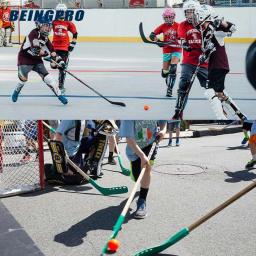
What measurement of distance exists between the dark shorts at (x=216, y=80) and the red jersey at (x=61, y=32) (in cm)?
80

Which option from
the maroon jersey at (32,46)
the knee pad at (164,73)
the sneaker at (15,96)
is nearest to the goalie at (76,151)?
the sneaker at (15,96)

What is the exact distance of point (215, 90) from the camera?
254cm

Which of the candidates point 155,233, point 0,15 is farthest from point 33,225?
point 0,15

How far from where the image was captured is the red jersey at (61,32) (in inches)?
95.8

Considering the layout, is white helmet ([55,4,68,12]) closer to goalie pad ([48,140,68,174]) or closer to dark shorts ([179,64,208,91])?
dark shorts ([179,64,208,91])

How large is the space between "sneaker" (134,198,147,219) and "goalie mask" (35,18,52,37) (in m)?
1.74

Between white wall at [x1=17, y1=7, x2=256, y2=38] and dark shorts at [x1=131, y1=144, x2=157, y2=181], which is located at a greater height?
white wall at [x1=17, y1=7, x2=256, y2=38]

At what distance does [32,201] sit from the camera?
13.1 ft

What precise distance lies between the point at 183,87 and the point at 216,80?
19 centimetres

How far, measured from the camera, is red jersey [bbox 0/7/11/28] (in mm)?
2361

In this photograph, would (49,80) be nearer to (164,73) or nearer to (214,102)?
(164,73)

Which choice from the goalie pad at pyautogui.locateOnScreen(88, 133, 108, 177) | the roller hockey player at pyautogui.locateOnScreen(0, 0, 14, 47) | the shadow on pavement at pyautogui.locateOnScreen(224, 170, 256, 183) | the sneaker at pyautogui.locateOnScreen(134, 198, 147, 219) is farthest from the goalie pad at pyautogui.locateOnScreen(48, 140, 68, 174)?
the roller hockey player at pyautogui.locateOnScreen(0, 0, 14, 47)

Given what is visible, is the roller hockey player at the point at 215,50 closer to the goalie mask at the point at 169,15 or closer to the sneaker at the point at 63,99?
the goalie mask at the point at 169,15

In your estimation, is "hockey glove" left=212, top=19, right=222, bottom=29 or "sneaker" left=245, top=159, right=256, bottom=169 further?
"sneaker" left=245, top=159, right=256, bottom=169
